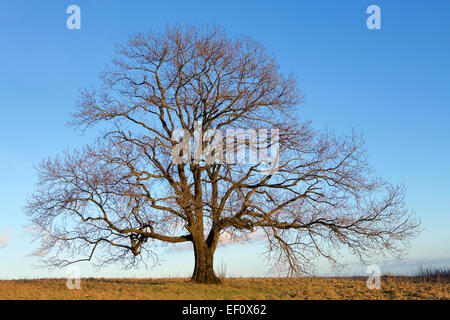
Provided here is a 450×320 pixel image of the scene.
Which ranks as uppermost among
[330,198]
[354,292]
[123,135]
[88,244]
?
[123,135]

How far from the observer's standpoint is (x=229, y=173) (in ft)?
57.2

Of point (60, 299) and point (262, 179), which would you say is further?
point (262, 179)

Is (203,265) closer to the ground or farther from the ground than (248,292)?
farther from the ground

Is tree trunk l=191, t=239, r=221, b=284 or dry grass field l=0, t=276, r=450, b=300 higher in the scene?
tree trunk l=191, t=239, r=221, b=284

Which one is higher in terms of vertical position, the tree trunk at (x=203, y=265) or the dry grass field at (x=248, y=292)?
the tree trunk at (x=203, y=265)

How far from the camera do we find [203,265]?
17453mm

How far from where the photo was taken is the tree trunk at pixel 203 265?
17.3m

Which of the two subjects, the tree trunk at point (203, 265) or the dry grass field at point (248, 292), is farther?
the tree trunk at point (203, 265)

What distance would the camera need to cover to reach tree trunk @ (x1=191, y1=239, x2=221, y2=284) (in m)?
17.3

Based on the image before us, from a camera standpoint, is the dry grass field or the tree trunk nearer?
the dry grass field

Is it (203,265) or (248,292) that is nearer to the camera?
(248,292)

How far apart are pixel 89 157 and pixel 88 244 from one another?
337 centimetres
